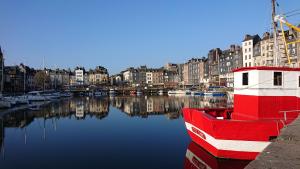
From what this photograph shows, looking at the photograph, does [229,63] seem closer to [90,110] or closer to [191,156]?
[90,110]

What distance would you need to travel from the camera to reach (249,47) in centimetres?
10175

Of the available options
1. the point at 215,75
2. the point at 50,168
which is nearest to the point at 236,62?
the point at 215,75

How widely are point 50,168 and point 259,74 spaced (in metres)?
12.5

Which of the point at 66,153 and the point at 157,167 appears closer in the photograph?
the point at 157,167

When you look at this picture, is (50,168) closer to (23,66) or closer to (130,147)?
(130,147)

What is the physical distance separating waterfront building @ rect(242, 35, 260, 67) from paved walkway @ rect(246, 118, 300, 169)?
3682 inches

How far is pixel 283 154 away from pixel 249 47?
321 feet

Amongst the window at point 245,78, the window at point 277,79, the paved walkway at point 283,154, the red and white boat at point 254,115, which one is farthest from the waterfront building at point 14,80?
the paved walkway at point 283,154

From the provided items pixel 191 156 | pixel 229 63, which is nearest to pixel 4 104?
pixel 191 156

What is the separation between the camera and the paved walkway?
8.62 metres

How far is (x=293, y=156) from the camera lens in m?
9.48

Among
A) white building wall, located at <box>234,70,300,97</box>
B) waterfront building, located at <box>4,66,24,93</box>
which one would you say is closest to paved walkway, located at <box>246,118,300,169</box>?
white building wall, located at <box>234,70,300,97</box>

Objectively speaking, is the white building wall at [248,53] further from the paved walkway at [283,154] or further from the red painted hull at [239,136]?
the paved walkway at [283,154]

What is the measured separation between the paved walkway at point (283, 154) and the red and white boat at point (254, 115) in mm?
2643
